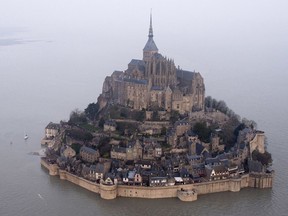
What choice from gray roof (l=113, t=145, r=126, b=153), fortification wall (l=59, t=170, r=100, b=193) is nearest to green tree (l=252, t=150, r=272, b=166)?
gray roof (l=113, t=145, r=126, b=153)

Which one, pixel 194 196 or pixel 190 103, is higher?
pixel 190 103

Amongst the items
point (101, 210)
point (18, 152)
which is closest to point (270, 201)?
point (101, 210)

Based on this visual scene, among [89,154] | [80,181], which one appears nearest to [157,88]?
[89,154]

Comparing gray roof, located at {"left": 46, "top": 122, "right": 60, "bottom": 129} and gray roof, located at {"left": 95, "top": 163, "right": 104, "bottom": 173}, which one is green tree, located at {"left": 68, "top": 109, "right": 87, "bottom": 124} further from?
gray roof, located at {"left": 95, "top": 163, "right": 104, "bottom": 173}

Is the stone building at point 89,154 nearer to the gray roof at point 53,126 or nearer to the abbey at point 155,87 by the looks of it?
the abbey at point 155,87

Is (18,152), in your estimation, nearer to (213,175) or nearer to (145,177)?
(145,177)

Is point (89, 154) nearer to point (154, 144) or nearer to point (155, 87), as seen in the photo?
point (154, 144)

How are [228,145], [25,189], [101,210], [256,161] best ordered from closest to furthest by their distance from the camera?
[101,210]
[25,189]
[256,161]
[228,145]

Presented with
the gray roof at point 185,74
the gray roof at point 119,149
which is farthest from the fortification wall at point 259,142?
the gray roof at point 119,149
